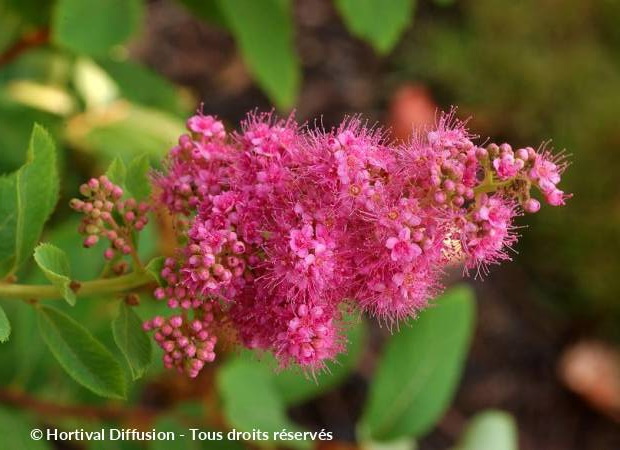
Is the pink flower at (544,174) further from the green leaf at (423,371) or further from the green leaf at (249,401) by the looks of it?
the green leaf at (423,371)

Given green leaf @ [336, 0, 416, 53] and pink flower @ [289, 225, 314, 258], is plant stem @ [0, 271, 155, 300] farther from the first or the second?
green leaf @ [336, 0, 416, 53]

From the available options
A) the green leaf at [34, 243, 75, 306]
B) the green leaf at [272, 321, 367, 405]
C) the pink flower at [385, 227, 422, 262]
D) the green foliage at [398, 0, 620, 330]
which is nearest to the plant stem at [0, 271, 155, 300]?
the green leaf at [34, 243, 75, 306]

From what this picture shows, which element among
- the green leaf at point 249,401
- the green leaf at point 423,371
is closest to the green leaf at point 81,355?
the green leaf at point 249,401

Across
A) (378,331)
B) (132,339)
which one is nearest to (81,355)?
(132,339)

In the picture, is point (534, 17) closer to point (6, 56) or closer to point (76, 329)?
point (6, 56)

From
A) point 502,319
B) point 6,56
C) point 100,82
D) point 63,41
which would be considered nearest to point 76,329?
point 63,41

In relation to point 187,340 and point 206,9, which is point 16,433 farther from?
point 206,9

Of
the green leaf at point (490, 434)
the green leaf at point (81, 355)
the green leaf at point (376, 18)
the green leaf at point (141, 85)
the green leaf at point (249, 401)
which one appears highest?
the green leaf at point (376, 18)
